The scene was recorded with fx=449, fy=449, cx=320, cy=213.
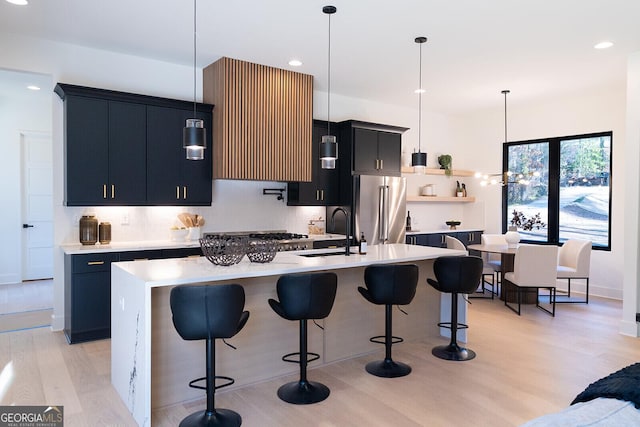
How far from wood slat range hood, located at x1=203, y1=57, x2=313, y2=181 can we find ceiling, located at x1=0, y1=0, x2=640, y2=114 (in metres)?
0.19

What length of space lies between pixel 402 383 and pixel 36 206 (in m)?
6.86

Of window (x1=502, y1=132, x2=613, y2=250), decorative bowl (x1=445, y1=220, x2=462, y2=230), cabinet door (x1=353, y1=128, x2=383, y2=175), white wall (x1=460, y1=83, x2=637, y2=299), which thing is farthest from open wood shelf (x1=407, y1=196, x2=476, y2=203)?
cabinet door (x1=353, y1=128, x2=383, y2=175)

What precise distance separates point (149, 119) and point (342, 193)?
2.79 meters

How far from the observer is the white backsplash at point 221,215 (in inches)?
196

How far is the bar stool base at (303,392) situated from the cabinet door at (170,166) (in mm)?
2647

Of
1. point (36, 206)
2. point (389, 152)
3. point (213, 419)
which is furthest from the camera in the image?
point (36, 206)

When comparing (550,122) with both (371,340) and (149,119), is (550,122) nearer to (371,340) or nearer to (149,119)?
(371,340)

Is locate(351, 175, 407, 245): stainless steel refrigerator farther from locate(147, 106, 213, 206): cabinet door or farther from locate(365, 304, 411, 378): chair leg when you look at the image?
locate(365, 304, 411, 378): chair leg

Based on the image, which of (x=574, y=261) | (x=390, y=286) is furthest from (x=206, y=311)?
(x=574, y=261)

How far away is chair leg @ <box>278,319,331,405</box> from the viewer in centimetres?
313

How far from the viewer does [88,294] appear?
14.4 feet

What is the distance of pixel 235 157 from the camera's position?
5.23m

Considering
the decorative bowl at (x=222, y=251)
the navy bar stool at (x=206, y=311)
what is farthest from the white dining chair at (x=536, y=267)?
the navy bar stool at (x=206, y=311)

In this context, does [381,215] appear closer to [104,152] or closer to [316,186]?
[316,186]
